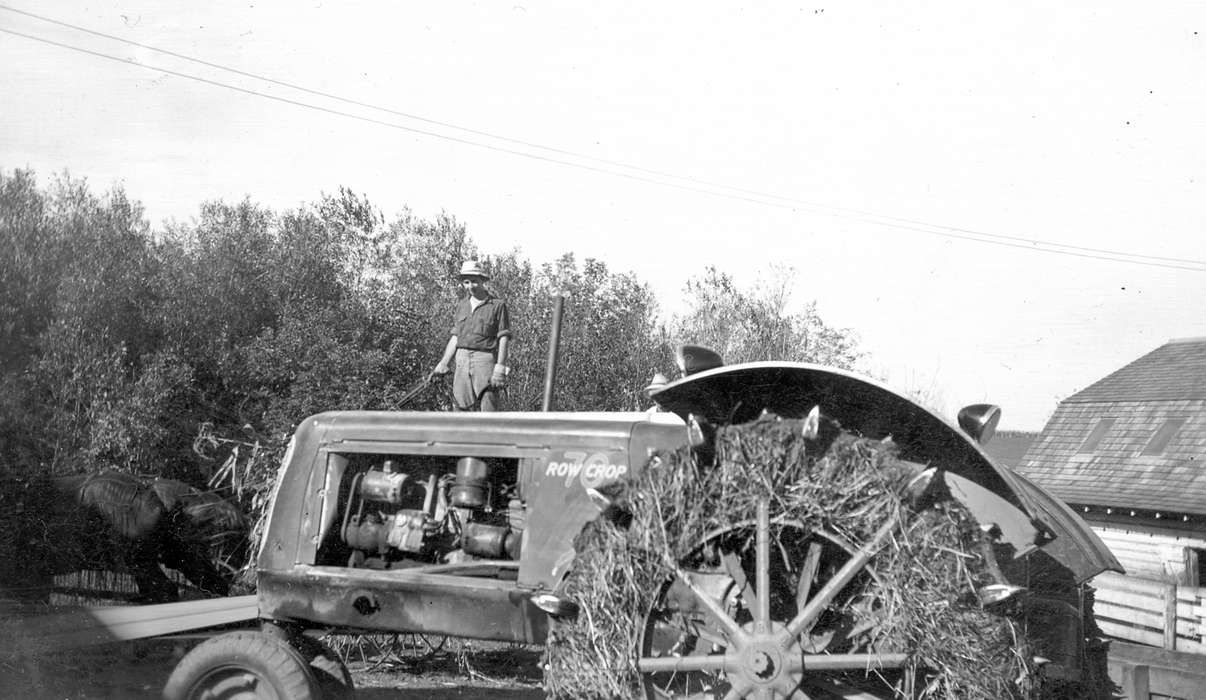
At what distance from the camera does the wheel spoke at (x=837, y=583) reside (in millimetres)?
3926

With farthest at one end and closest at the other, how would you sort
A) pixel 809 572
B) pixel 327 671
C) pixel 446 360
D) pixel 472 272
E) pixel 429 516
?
pixel 472 272, pixel 446 360, pixel 429 516, pixel 327 671, pixel 809 572

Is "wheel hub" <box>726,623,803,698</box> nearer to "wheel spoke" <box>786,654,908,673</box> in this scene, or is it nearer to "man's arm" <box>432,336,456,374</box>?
"wheel spoke" <box>786,654,908,673</box>

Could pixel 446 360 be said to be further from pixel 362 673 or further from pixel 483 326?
pixel 362 673

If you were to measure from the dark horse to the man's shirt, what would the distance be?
360 cm

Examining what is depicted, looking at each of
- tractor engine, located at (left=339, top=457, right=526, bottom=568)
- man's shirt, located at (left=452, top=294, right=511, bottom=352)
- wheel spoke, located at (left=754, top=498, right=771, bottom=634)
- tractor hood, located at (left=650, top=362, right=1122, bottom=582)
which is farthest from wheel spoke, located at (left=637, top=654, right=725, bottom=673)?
man's shirt, located at (left=452, top=294, right=511, bottom=352)

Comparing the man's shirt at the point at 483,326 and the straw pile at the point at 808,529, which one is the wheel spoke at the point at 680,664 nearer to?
the straw pile at the point at 808,529

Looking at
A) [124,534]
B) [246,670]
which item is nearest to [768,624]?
[246,670]

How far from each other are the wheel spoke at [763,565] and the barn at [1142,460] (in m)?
21.4

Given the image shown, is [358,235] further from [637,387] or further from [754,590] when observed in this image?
[754,590]

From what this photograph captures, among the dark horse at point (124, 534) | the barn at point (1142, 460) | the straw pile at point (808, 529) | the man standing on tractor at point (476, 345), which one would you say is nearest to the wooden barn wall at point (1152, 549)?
the barn at point (1142, 460)

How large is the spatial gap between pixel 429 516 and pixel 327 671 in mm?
927

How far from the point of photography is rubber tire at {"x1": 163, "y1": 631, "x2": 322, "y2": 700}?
491 centimetres

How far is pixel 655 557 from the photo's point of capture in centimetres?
414

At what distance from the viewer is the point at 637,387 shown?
26.8m
